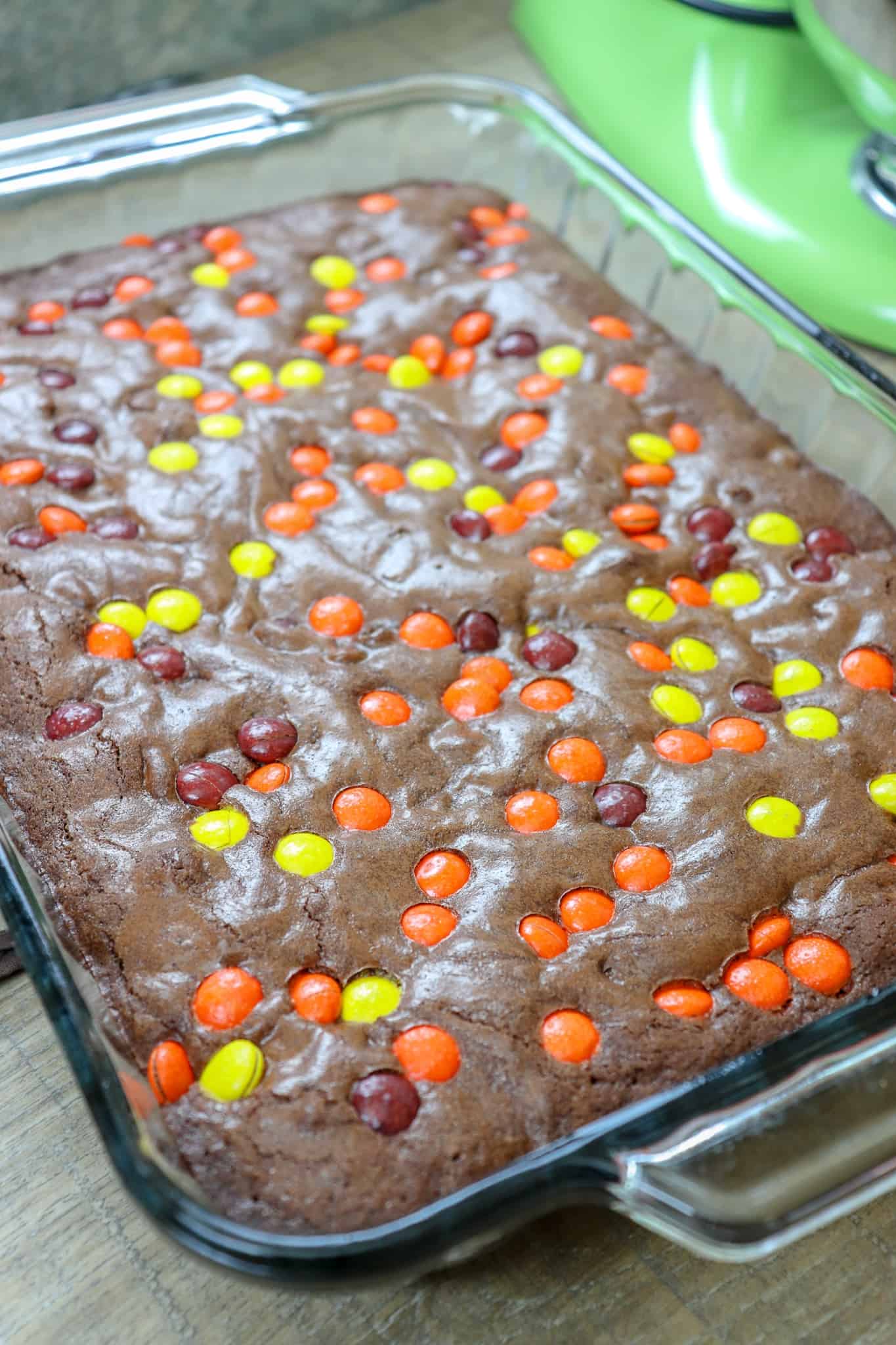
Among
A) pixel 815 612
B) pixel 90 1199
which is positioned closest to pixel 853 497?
pixel 815 612

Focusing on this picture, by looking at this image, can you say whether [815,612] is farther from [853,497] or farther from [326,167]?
[326,167]

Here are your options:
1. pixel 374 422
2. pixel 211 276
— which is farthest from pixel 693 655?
pixel 211 276

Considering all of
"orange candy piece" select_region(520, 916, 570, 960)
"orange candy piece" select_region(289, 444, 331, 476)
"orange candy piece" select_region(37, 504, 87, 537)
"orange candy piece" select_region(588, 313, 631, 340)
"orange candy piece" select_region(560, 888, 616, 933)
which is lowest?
"orange candy piece" select_region(37, 504, 87, 537)

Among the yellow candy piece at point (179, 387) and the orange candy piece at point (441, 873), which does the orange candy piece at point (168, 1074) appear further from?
the yellow candy piece at point (179, 387)

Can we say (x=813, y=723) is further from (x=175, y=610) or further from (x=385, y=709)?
(x=175, y=610)

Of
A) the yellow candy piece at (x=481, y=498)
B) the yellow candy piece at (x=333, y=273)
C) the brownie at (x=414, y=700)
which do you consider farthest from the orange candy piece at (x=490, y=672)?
the yellow candy piece at (x=333, y=273)

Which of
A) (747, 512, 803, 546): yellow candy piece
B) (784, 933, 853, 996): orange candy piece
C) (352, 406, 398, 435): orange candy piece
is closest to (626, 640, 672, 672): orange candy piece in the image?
(747, 512, 803, 546): yellow candy piece

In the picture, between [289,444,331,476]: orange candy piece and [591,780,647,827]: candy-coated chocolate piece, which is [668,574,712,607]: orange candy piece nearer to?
[591,780,647,827]: candy-coated chocolate piece
